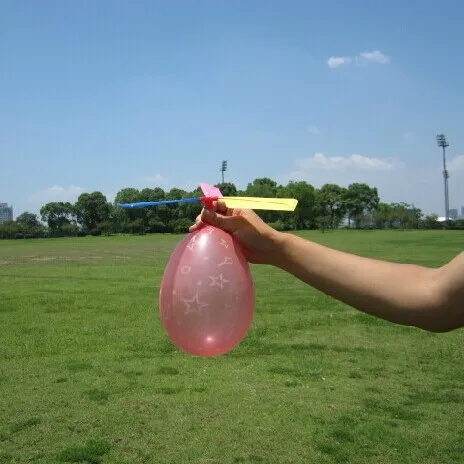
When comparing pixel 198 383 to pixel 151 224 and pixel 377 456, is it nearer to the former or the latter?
pixel 377 456

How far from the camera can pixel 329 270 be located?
1.67 m

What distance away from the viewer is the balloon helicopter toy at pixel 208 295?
228cm

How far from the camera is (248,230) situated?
2068mm

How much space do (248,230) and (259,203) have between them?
0.37 feet

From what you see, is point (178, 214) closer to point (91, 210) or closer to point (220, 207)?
point (91, 210)

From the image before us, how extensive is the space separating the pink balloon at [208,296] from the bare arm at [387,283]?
486 mm

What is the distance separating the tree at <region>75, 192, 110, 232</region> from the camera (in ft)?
252

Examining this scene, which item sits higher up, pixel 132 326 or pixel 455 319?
pixel 455 319

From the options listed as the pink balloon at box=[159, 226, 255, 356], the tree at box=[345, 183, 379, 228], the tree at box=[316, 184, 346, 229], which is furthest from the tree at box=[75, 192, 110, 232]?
the pink balloon at box=[159, 226, 255, 356]

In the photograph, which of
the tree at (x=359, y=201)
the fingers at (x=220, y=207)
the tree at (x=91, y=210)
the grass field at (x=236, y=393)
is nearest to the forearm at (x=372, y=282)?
the fingers at (x=220, y=207)

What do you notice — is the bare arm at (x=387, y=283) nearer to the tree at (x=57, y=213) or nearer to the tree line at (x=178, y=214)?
the tree line at (x=178, y=214)

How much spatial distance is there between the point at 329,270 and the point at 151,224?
208ft

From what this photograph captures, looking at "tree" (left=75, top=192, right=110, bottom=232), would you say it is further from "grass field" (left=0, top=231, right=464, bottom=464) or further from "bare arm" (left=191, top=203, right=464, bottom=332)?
"bare arm" (left=191, top=203, right=464, bottom=332)

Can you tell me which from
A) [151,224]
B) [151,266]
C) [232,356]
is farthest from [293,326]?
[151,224]
